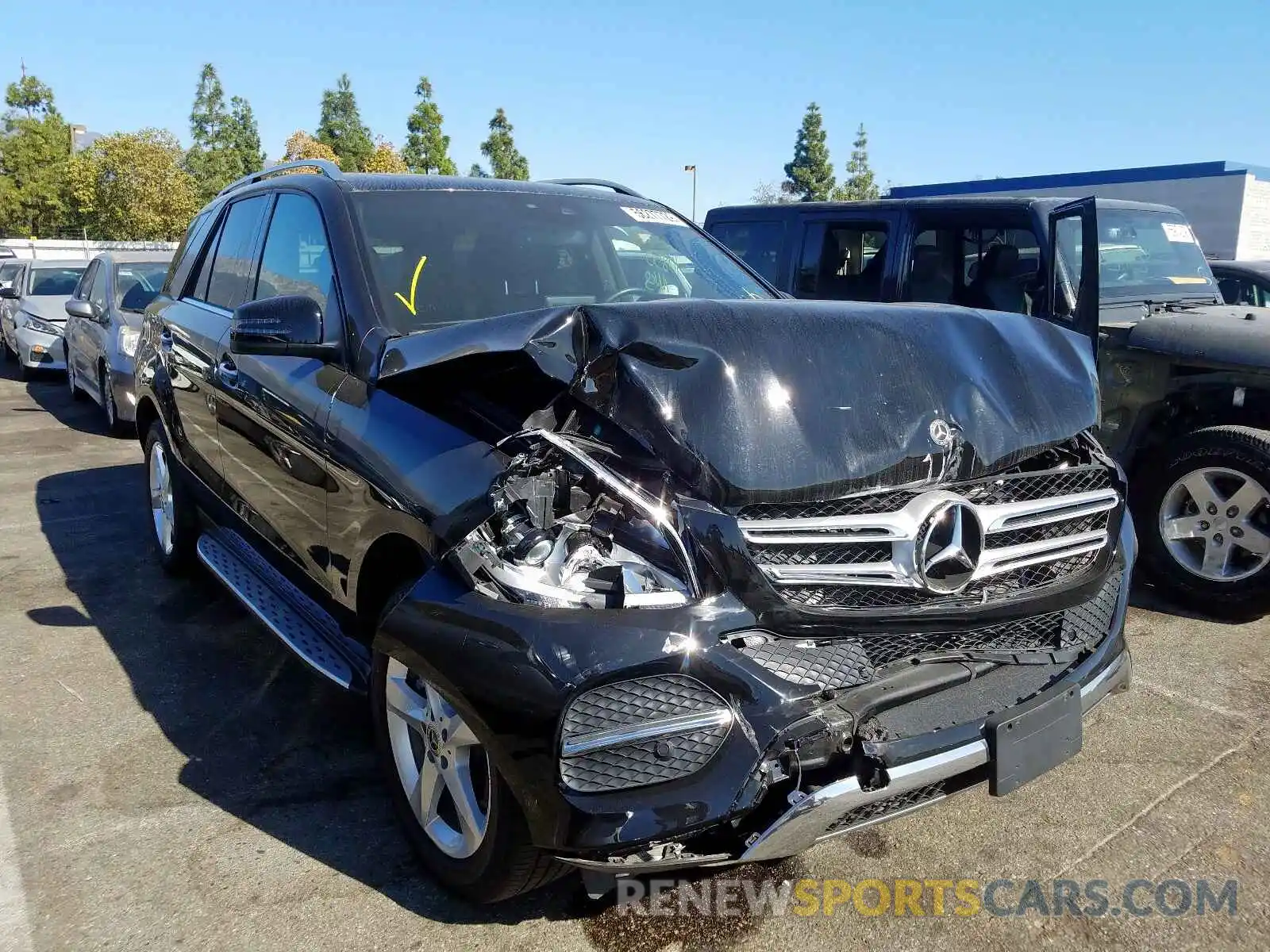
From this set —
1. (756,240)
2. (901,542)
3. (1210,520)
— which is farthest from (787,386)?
(756,240)

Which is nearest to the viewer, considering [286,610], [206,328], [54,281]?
[286,610]

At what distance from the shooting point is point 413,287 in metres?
3.24

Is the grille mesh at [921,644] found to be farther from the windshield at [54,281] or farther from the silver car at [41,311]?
the windshield at [54,281]

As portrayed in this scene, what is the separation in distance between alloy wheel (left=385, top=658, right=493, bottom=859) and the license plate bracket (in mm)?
1176

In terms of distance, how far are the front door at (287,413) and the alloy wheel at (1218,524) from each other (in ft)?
13.3

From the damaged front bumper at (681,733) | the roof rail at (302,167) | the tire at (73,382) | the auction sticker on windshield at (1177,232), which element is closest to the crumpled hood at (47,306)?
the tire at (73,382)

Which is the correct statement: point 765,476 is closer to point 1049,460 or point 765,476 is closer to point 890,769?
point 890,769

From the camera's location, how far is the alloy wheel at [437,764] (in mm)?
2414

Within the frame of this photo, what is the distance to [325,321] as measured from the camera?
3197 millimetres

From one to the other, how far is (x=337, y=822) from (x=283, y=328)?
1.53 metres

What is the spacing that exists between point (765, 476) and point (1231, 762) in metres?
2.29

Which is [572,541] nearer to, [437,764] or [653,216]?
[437,764]

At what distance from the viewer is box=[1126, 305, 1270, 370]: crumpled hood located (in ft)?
15.3

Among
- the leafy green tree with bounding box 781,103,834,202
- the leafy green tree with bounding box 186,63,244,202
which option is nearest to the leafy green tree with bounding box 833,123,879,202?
the leafy green tree with bounding box 781,103,834,202
